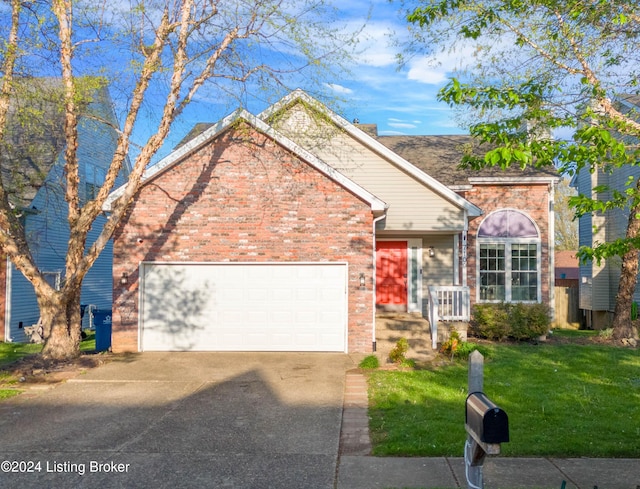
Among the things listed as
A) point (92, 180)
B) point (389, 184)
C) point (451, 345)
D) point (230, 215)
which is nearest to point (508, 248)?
point (389, 184)

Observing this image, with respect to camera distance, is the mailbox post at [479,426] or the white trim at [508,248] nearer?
the mailbox post at [479,426]

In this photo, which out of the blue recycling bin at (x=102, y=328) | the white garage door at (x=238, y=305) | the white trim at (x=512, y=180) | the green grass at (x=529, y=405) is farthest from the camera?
the white trim at (x=512, y=180)

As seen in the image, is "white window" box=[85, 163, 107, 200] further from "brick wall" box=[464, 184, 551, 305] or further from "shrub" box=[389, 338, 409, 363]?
"shrub" box=[389, 338, 409, 363]

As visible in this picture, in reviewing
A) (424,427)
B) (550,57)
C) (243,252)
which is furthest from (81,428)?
(550,57)

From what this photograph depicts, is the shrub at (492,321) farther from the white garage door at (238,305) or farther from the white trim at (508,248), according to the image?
the white garage door at (238,305)

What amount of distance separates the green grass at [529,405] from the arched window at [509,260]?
466 centimetres

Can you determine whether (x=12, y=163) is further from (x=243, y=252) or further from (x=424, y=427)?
(x=424, y=427)

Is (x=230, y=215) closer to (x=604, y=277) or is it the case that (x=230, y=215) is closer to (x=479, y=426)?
(x=479, y=426)

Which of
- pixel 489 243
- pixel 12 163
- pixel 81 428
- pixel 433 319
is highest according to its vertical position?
pixel 12 163

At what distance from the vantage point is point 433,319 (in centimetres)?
1437

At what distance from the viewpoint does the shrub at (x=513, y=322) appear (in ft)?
50.5

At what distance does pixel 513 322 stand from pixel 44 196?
51.9 feet

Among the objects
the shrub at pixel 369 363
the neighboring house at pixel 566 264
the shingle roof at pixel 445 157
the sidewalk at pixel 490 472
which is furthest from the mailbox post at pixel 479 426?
the neighboring house at pixel 566 264

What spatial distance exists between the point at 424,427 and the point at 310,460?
1.79m
